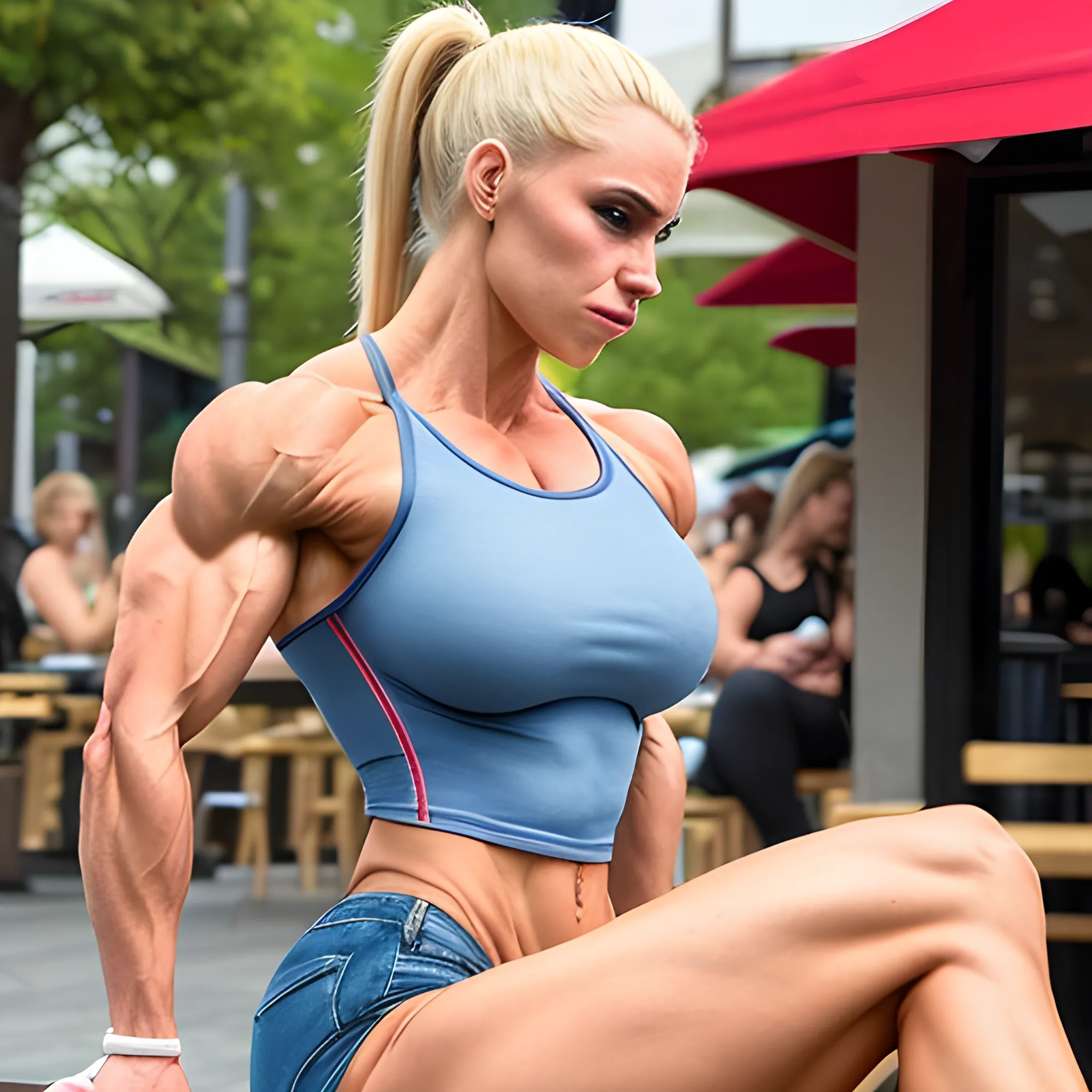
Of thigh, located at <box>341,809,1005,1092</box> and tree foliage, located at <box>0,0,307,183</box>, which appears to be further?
tree foliage, located at <box>0,0,307,183</box>

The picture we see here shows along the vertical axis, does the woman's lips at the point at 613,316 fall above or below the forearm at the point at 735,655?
above

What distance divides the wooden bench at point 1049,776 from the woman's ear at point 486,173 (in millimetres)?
3000

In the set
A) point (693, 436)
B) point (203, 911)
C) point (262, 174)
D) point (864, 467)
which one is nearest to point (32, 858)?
point (203, 911)

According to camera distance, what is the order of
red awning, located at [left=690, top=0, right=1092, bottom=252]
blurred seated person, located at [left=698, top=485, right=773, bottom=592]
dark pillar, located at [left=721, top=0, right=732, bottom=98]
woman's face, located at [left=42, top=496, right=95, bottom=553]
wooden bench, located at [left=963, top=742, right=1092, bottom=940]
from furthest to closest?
1. dark pillar, located at [left=721, top=0, right=732, bottom=98]
2. woman's face, located at [left=42, top=496, right=95, bottom=553]
3. blurred seated person, located at [left=698, top=485, right=773, bottom=592]
4. wooden bench, located at [left=963, top=742, right=1092, bottom=940]
5. red awning, located at [left=690, top=0, right=1092, bottom=252]

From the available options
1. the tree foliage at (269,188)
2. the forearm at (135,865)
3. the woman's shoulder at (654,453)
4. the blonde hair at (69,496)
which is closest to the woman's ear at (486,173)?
the woman's shoulder at (654,453)

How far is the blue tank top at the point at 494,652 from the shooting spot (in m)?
1.56

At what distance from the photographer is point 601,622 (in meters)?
1.58

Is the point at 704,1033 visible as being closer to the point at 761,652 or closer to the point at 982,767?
the point at 982,767

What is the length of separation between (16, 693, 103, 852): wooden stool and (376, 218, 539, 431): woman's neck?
5.80 metres

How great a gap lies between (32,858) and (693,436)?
9998 millimetres

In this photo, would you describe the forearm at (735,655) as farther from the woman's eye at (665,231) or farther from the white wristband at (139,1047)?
the white wristband at (139,1047)

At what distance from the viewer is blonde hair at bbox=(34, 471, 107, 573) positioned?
291 inches

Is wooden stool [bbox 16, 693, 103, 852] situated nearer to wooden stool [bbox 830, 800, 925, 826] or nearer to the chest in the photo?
wooden stool [bbox 830, 800, 925, 826]

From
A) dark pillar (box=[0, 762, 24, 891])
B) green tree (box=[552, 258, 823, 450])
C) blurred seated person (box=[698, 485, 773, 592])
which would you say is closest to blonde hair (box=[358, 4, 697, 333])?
blurred seated person (box=[698, 485, 773, 592])
